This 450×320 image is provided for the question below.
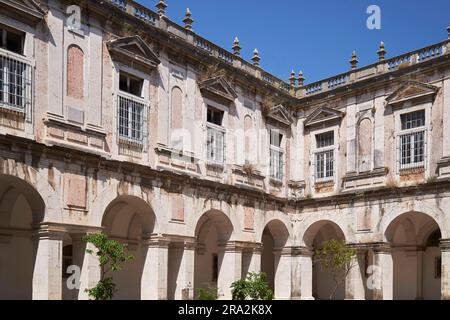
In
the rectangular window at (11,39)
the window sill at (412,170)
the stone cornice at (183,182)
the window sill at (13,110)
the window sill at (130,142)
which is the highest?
the rectangular window at (11,39)

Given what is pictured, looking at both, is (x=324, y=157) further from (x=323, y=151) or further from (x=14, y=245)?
(x=14, y=245)

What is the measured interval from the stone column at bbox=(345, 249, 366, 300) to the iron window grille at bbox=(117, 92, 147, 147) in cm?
887

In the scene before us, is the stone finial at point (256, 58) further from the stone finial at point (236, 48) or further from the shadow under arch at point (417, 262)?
the shadow under arch at point (417, 262)

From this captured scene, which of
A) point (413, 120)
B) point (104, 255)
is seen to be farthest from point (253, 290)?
point (413, 120)

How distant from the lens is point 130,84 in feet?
53.0

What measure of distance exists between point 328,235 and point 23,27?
52.7 feet

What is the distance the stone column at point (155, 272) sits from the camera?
1568cm

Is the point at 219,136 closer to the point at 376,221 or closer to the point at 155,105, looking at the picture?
the point at 155,105

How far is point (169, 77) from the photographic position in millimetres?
17000

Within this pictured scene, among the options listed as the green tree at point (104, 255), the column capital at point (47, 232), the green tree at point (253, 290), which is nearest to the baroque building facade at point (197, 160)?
the column capital at point (47, 232)

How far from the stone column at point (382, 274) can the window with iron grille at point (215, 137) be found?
6.24 meters

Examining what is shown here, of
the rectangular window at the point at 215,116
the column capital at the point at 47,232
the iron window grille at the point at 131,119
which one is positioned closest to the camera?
the column capital at the point at 47,232

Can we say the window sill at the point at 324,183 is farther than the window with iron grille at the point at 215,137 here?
Yes

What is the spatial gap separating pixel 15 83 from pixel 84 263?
184 inches
